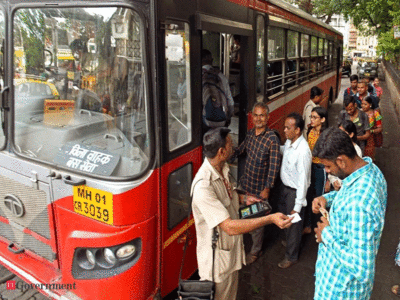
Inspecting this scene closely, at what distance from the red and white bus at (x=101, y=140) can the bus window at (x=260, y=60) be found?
1138 millimetres

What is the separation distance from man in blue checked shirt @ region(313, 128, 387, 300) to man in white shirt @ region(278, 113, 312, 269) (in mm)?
1396

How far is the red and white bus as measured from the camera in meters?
2.48

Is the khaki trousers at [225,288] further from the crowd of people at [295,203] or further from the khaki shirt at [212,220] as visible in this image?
the khaki shirt at [212,220]

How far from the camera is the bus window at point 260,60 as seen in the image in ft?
14.2

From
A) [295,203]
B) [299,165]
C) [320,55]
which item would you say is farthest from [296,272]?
[320,55]

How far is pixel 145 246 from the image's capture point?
2.67 meters

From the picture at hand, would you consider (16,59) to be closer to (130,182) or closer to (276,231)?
(130,182)

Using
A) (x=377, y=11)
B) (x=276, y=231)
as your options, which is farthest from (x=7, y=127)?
(x=377, y=11)

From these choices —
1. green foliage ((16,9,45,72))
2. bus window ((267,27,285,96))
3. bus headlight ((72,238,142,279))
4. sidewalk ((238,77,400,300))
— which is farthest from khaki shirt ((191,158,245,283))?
bus window ((267,27,285,96))

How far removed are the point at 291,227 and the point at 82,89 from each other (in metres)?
2.62

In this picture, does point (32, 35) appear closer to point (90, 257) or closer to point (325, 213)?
point (90, 257)

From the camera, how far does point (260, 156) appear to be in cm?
376

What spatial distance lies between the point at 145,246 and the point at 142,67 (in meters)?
1.27

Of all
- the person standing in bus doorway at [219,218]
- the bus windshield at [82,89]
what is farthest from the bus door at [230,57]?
the bus windshield at [82,89]
